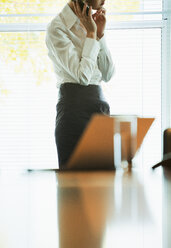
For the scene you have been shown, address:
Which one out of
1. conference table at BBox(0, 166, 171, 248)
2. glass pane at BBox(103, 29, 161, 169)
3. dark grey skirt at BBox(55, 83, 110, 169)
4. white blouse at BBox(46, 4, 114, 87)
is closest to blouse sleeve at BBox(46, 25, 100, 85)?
white blouse at BBox(46, 4, 114, 87)

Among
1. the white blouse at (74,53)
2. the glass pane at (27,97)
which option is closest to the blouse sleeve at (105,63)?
the white blouse at (74,53)

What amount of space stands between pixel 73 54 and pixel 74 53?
0.02 meters

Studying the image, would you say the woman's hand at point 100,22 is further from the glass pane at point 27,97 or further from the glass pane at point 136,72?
the glass pane at point 27,97

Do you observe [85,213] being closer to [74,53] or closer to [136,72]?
[74,53]

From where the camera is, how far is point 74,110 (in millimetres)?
2059

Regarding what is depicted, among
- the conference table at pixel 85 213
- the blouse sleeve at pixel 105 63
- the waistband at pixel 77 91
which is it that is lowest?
the conference table at pixel 85 213

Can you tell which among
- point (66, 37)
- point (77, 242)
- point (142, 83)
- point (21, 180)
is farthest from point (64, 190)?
point (142, 83)

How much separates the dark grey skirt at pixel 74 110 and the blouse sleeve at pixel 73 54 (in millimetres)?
104

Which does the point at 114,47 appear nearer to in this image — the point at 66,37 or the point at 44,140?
the point at 44,140

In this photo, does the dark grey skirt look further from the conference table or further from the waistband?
the conference table

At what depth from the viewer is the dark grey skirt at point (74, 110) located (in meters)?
2.02

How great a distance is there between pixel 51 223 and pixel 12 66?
10.9 ft

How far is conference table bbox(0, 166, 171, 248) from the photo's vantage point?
0.34m

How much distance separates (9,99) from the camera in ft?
11.8
